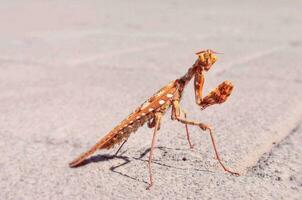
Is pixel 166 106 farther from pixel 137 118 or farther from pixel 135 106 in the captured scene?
pixel 135 106

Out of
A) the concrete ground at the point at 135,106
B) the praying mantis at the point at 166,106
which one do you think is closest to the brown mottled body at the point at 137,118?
the praying mantis at the point at 166,106

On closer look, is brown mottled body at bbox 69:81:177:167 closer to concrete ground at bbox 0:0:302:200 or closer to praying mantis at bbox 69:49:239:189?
praying mantis at bbox 69:49:239:189

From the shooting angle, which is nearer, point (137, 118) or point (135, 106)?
point (137, 118)

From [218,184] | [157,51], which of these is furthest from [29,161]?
[157,51]

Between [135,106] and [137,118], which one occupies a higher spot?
[137,118]

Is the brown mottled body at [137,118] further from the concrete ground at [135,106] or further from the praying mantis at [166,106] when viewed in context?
the concrete ground at [135,106]

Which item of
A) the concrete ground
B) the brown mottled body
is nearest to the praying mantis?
the brown mottled body

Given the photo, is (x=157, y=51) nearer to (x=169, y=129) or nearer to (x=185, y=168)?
(x=169, y=129)

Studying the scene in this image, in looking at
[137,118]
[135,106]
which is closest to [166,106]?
[137,118]
